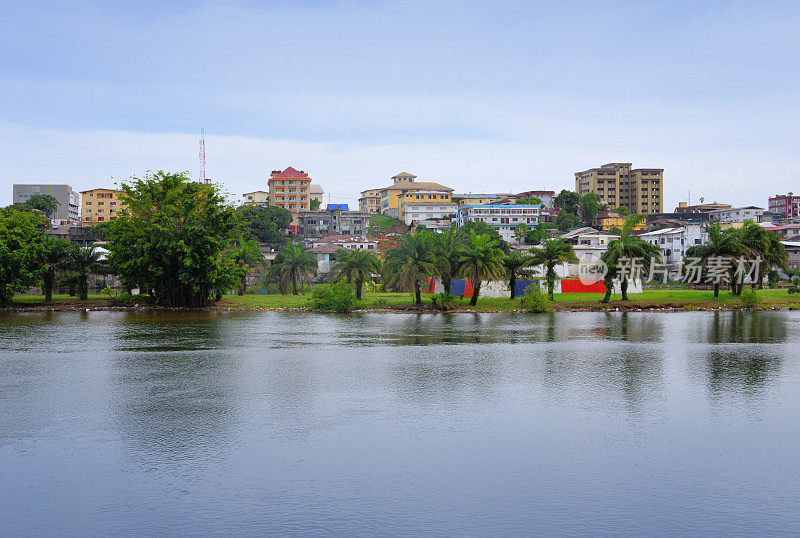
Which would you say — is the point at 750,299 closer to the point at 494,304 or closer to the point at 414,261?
the point at 494,304

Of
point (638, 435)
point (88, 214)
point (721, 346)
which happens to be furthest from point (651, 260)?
point (88, 214)

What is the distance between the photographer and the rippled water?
32.3ft

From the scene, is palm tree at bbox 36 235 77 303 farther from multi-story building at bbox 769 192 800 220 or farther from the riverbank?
multi-story building at bbox 769 192 800 220

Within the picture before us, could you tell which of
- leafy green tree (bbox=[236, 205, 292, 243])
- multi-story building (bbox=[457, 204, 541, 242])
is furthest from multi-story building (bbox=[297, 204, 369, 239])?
multi-story building (bbox=[457, 204, 541, 242])

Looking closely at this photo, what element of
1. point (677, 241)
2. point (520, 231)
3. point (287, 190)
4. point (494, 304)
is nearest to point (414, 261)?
point (494, 304)

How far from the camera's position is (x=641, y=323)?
39.9 metres

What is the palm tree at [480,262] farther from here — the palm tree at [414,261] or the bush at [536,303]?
the bush at [536,303]

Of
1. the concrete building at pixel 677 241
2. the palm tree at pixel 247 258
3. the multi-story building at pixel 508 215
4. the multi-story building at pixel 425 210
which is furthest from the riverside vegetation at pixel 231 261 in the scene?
the multi-story building at pixel 425 210

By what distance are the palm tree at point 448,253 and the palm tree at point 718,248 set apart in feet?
67.9

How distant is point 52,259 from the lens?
5584 cm

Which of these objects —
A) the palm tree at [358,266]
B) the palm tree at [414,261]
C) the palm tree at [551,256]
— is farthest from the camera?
the palm tree at [358,266]

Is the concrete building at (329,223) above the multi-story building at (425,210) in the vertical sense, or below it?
below

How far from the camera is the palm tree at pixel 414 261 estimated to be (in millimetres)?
50500

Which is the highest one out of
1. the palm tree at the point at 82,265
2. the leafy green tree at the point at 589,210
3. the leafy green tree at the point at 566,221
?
the leafy green tree at the point at 589,210
